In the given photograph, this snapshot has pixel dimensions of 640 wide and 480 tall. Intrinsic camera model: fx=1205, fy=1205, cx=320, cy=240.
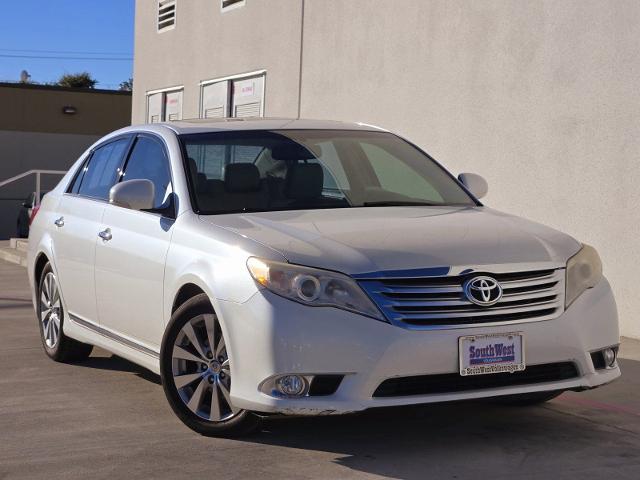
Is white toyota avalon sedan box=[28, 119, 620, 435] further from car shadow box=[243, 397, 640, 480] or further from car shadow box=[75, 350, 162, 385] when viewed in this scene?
car shadow box=[75, 350, 162, 385]

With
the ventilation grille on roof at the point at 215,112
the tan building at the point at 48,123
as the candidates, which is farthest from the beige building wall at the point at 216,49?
the tan building at the point at 48,123

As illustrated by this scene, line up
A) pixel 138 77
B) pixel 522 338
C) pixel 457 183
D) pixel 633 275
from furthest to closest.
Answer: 1. pixel 138 77
2. pixel 633 275
3. pixel 457 183
4. pixel 522 338

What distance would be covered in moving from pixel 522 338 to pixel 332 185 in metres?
1.72

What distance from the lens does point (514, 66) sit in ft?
35.1

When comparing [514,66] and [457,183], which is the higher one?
[514,66]

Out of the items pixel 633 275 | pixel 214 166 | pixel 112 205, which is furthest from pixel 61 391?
pixel 633 275

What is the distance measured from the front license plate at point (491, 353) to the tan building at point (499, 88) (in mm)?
4278

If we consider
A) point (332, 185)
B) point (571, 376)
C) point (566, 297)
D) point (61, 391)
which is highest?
point (332, 185)

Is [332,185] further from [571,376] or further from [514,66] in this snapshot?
[514,66]

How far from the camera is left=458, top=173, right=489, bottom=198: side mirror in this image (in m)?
7.04

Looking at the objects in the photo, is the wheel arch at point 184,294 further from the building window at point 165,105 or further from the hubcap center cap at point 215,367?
the building window at point 165,105

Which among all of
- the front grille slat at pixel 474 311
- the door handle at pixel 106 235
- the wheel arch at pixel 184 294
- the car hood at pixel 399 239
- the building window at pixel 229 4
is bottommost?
the wheel arch at pixel 184 294

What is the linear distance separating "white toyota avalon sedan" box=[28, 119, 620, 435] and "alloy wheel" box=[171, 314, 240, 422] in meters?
0.01

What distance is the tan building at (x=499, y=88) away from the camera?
9523mm
